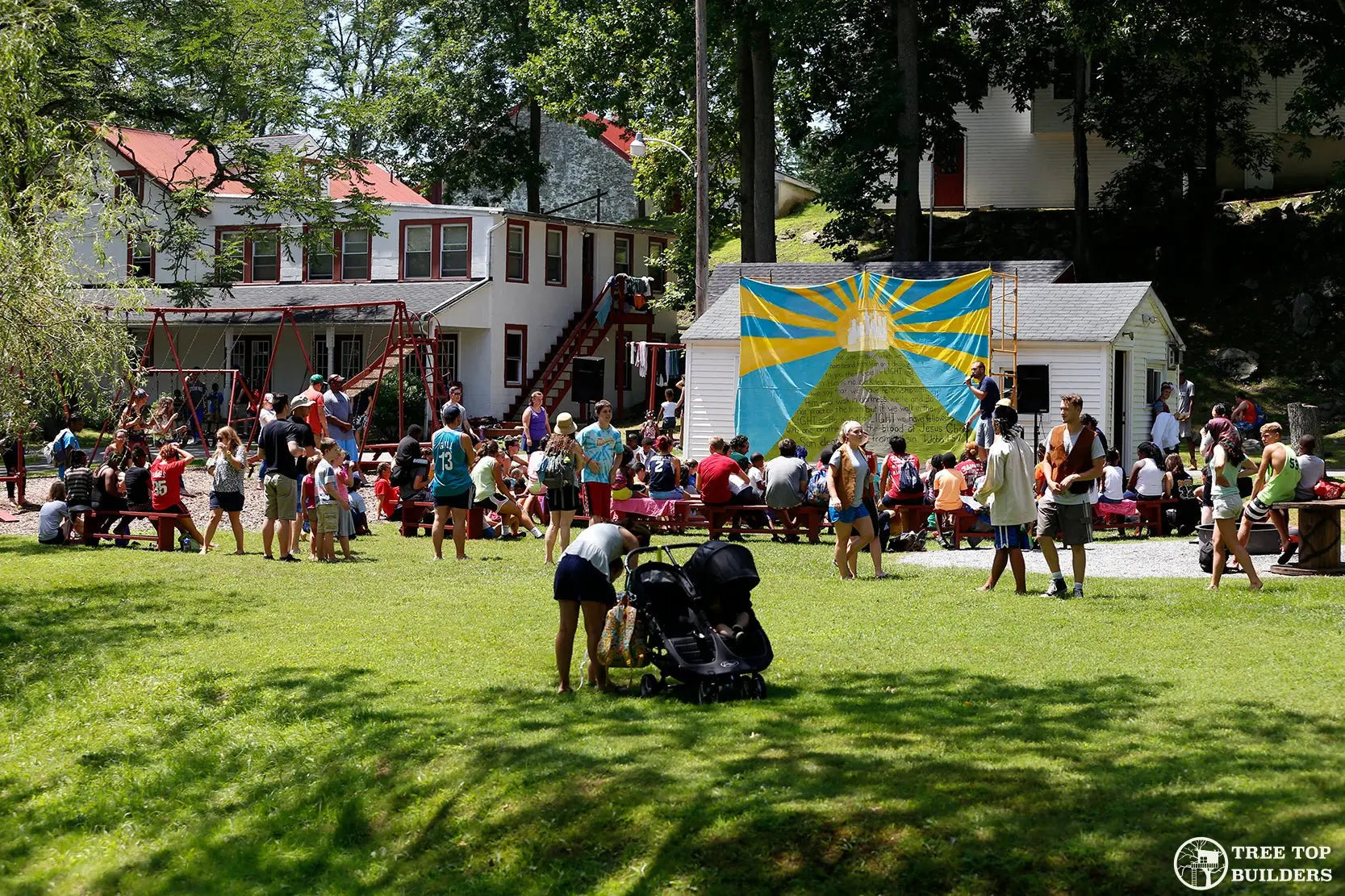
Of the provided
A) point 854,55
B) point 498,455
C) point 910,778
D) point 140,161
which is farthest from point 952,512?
point 140,161

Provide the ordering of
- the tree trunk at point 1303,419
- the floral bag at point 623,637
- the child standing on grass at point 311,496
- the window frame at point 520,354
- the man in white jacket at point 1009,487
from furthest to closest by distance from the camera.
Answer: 1. the window frame at point 520,354
2. the tree trunk at point 1303,419
3. the child standing on grass at point 311,496
4. the man in white jacket at point 1009,487
5. the floral bag at point 623,637

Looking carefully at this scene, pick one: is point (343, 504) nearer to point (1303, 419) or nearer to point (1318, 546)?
point (1318, 546)

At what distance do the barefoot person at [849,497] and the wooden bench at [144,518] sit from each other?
819 centimetres

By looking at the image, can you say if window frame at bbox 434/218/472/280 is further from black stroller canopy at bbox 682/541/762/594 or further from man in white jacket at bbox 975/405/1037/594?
black stroller canopy at bbox 682/541/762/594

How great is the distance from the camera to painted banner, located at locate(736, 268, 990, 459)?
2409 cm

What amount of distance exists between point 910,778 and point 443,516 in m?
9.67

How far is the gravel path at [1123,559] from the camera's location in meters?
15.3

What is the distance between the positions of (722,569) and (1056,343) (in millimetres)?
18881

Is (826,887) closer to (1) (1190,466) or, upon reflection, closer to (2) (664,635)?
(2) (664,635)

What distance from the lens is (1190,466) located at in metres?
29.3

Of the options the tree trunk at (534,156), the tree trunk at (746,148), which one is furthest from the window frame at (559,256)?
the tree trunk at (534,156)

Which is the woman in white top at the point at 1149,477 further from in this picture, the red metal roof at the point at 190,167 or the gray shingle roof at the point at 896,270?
the red metal roof at the point at 190,167

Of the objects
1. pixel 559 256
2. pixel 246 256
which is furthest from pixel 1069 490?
pixel 246 256

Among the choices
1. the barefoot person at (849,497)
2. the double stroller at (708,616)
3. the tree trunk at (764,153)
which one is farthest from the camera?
the tree trunk at (764,153)
